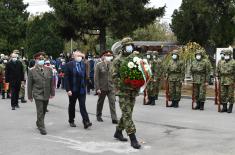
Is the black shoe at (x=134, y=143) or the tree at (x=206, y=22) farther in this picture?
the tree at (x=206, y=22)

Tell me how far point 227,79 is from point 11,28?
174ft

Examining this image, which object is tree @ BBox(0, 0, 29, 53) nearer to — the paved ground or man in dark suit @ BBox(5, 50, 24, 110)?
man in dark suit @ BBox(5, 50, 24, 110)

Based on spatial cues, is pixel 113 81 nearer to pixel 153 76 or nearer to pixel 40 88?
pixel 40 88

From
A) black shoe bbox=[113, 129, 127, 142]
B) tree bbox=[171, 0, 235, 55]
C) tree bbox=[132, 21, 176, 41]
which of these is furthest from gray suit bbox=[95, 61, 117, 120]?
tree bbox=[132, 21, 176, 41]

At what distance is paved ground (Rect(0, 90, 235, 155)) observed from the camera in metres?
9.80

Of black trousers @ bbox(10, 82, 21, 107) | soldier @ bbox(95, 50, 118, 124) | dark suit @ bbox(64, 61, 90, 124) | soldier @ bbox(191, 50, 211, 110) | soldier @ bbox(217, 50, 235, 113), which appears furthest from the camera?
black trousers @ bbox(10, 82, 21, 107)

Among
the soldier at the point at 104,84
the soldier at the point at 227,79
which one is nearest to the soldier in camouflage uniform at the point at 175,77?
the soldier at the point at 227,79

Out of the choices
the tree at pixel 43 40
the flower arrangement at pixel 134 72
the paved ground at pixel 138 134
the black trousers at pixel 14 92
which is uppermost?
the tree at pixel 43 40

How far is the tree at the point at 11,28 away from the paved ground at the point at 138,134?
50.2 m

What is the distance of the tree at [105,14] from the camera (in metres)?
32.5

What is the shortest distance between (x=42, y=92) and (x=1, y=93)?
11643mm

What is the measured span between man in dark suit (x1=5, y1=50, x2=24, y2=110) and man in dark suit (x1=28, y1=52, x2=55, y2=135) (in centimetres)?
472

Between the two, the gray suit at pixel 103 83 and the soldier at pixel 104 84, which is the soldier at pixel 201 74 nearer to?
the soldier at pixel 104 84

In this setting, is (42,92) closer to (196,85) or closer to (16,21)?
(196,85)
